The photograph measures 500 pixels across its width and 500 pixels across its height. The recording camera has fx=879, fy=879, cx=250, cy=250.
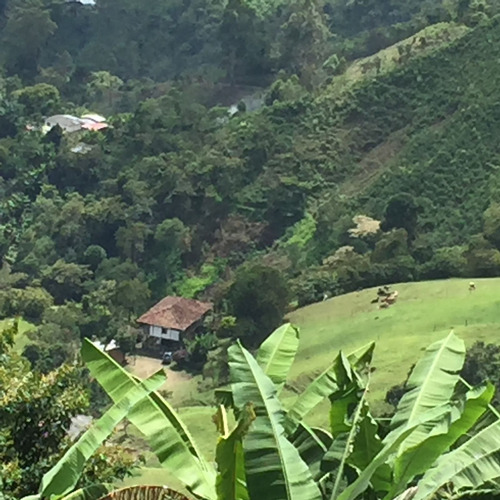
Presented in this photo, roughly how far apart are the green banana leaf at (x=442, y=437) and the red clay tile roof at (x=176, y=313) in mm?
21444

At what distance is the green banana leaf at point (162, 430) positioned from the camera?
12.9 ft

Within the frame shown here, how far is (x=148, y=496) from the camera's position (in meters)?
4.00

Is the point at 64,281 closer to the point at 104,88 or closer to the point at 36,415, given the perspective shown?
the point at 104,88

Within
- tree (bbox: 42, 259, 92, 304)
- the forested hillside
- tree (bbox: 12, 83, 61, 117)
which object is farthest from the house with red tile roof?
tree (bbox: 12, 83, 61, 117)

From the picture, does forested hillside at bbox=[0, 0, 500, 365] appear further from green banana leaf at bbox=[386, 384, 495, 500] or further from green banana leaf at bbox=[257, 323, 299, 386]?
green banana leaf at bbox=[386, 384, 495, 500]

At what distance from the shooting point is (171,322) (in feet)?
83.9

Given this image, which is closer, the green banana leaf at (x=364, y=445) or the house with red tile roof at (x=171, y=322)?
the green banana leaf at (x=364, y=445)

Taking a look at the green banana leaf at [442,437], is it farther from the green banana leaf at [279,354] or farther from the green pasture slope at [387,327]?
the green pasture slope at [387,327]

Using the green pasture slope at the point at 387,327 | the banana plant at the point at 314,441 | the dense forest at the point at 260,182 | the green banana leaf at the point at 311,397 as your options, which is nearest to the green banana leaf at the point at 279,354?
the banana plant at the point at 314,441

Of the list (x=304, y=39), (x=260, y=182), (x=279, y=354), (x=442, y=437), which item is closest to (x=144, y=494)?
(x=279, y=354)

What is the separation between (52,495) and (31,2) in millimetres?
49714

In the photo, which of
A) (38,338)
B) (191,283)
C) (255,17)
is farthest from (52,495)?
(255,17)

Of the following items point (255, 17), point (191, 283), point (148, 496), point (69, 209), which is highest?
point (148, 496)

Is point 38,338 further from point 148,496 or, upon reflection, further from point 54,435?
point 148,496
